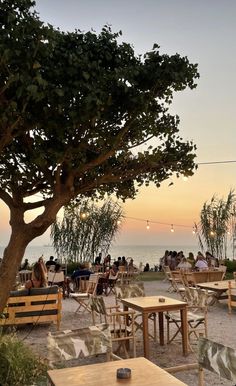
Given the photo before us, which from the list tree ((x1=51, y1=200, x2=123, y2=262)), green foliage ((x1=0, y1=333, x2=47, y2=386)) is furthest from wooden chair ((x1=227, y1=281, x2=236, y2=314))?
tree ((x1=51, y1=200, x2=123, y2=262))

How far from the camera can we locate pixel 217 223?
20812mm

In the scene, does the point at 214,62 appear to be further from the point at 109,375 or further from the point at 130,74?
the point at 109,375

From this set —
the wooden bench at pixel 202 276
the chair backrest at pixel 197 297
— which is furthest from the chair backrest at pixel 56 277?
the chair backrest at pixel 197 297

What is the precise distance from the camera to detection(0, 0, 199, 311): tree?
4.03m

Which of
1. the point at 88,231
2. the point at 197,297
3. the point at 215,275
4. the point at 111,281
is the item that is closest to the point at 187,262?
the point at 215,275

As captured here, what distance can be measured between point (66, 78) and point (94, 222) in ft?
53.5

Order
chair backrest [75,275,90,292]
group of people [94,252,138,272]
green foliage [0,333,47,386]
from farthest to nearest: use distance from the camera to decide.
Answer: group of people [94,252,138,272], chair backrest [75,275,90,292], green foliage [0,333,47,386]

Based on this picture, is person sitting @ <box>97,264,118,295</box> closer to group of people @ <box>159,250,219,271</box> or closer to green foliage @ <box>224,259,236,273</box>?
group of people @ <box>159,250,219,271</box>

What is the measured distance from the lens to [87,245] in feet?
67.5

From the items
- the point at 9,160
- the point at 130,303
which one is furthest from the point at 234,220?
the point at 9,160

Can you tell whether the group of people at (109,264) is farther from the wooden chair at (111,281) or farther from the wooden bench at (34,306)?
the wooden bench at (34,306)

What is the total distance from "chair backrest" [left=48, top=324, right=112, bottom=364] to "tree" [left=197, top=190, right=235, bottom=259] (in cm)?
1767

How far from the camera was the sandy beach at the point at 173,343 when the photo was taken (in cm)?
514

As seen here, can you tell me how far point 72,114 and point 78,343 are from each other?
7.29 ft
